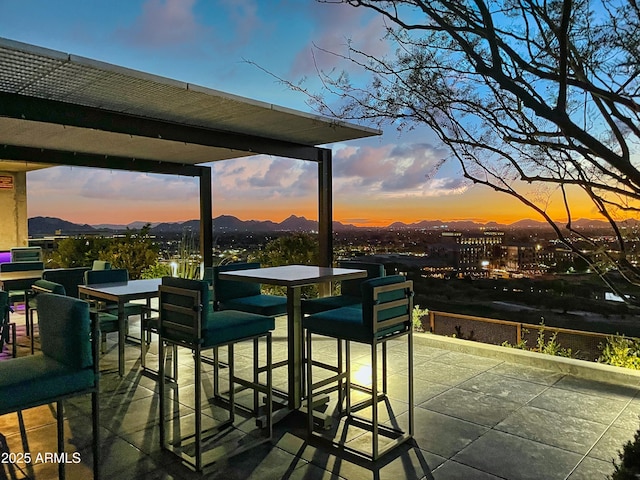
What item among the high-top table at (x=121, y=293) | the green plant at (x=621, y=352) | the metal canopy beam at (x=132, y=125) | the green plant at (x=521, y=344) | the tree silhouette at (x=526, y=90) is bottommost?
the green plant at (x=521, y=344)

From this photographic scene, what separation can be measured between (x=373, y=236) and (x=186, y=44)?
2688 mm

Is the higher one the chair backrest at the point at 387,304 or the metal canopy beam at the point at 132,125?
the metal canopy beam at the point at 132,125

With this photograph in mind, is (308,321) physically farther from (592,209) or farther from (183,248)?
(183,248)

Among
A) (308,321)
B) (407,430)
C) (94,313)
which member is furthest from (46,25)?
(407,430)

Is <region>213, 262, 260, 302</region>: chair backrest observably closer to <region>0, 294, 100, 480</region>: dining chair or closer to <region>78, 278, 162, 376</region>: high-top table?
<region>78, 278, 162, 376</region>: high-top table

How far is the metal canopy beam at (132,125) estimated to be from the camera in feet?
12.0

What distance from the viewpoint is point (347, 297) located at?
340 centimetres

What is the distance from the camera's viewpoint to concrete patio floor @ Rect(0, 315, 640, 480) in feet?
7.50


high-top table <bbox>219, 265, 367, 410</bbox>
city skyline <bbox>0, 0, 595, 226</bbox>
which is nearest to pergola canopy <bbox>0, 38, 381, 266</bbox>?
city skyline <bbox>0, 0, 595, 226</bbox>

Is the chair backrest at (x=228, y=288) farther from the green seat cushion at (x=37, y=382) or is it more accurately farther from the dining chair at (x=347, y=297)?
the green seat cushion at (x=37, y=382)

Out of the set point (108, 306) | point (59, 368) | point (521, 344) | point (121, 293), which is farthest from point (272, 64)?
point (521, 344)

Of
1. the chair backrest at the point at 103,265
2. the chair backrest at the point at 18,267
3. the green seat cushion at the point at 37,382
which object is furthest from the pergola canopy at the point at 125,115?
the green seat cushion at the point at 37,382

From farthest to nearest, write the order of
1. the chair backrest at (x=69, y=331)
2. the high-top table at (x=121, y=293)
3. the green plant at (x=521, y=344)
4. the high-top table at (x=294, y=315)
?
the green plant at (x=521, y=344), the high-top table at (x=121, y=293), the high-top table at (x=294, y=315), the chair backrest at (x=69, y=331)

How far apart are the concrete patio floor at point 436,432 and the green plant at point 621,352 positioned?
0.50m
